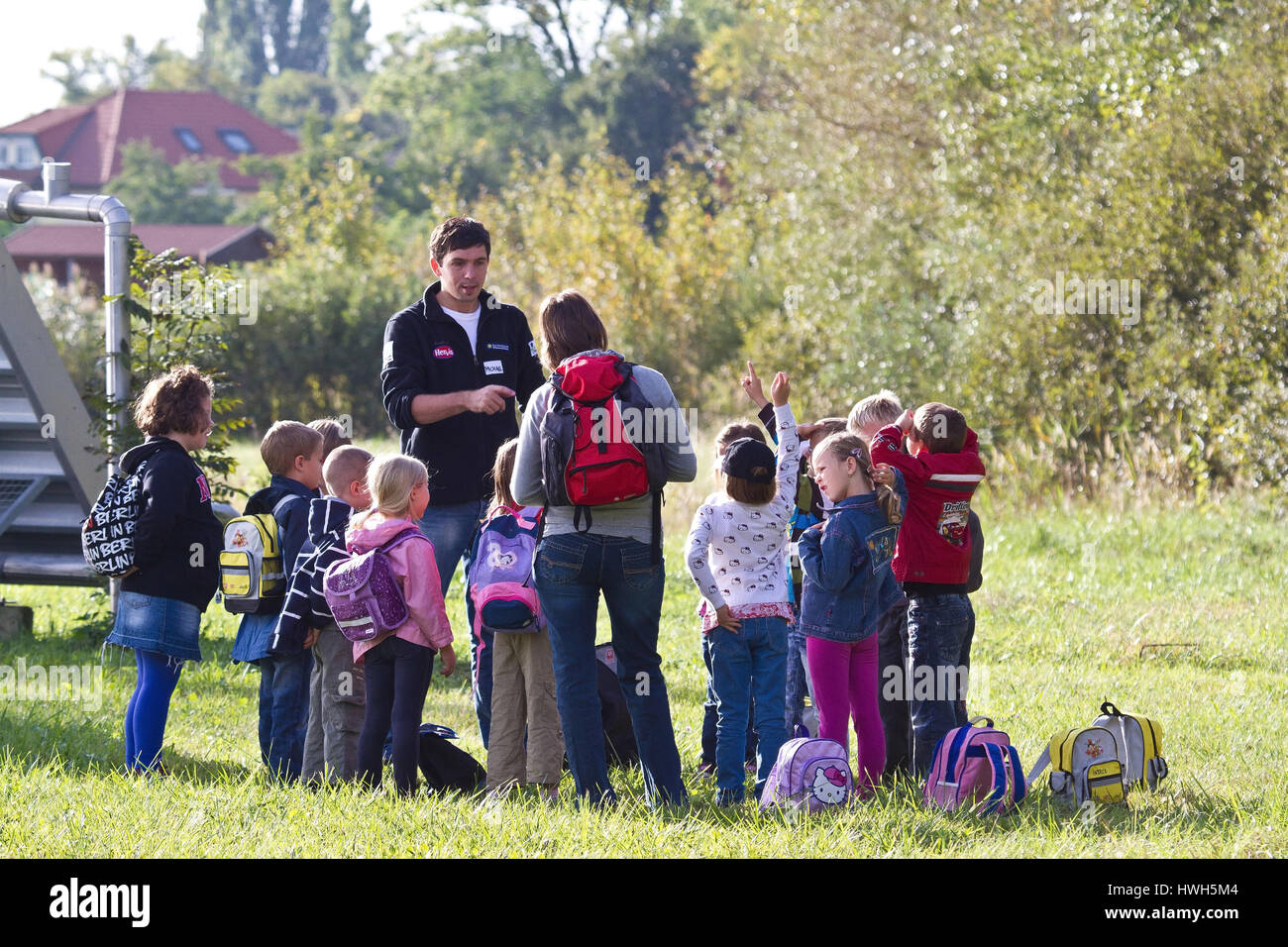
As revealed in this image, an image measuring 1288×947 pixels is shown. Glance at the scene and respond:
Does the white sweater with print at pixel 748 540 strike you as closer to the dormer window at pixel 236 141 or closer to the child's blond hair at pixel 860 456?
the child's blond hair at pixel 860 456

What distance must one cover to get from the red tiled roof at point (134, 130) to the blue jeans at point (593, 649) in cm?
6843

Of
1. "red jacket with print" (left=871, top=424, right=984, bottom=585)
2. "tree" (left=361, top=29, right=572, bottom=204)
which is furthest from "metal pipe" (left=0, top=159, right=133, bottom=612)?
"tree" (left=361, top=29, right=572, bottom=204)

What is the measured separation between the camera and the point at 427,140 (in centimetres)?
5738

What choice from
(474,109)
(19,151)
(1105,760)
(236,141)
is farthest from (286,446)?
(236,141)

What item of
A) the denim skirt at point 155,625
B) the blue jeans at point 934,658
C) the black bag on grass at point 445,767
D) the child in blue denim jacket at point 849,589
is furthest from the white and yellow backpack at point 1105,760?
the denim skirt at point 155,625

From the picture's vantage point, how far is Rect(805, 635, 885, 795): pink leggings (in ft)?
17.6

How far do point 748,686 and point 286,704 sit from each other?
1.96 meters

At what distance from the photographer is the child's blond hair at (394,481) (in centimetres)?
523

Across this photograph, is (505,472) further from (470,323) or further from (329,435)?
(329,435)

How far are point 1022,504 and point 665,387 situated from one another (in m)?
9.82

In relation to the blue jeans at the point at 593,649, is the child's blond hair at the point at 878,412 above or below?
above

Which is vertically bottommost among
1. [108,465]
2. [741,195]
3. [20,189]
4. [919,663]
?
[919,663]
